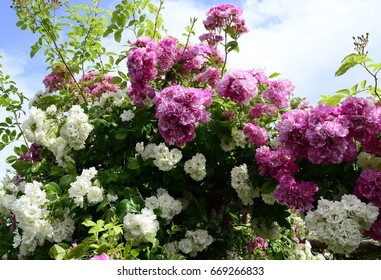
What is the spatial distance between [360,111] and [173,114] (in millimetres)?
932

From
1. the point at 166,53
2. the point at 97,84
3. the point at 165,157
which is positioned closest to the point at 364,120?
the point at 165,157

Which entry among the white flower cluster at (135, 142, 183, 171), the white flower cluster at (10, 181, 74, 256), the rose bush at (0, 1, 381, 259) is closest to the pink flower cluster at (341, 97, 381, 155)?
the rose bush at (0, 1, 381, 259)

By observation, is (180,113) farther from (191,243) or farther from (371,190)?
(371,190)

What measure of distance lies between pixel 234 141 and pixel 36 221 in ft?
3.89

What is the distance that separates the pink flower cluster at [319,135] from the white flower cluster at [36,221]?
1293 mm

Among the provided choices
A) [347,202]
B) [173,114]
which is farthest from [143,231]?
[347,202]

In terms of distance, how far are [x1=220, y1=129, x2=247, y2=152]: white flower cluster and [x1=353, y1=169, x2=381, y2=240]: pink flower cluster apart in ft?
2.36

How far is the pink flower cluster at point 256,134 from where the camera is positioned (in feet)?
8.86

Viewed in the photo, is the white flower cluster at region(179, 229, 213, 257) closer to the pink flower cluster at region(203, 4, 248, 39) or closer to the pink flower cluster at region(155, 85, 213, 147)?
the pink flower cluster at region(155, 85, 213, 147)

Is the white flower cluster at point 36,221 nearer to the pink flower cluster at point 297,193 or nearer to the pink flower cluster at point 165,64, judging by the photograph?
the pink flower cluster at point 165,64

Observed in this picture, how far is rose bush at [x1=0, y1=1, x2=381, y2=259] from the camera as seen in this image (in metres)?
2.28

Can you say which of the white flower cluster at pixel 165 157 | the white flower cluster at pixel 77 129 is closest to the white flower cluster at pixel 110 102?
the white flower cluster at pixel 77 129

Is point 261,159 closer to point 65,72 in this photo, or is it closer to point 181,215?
point 181,215

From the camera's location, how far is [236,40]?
10.0ft
